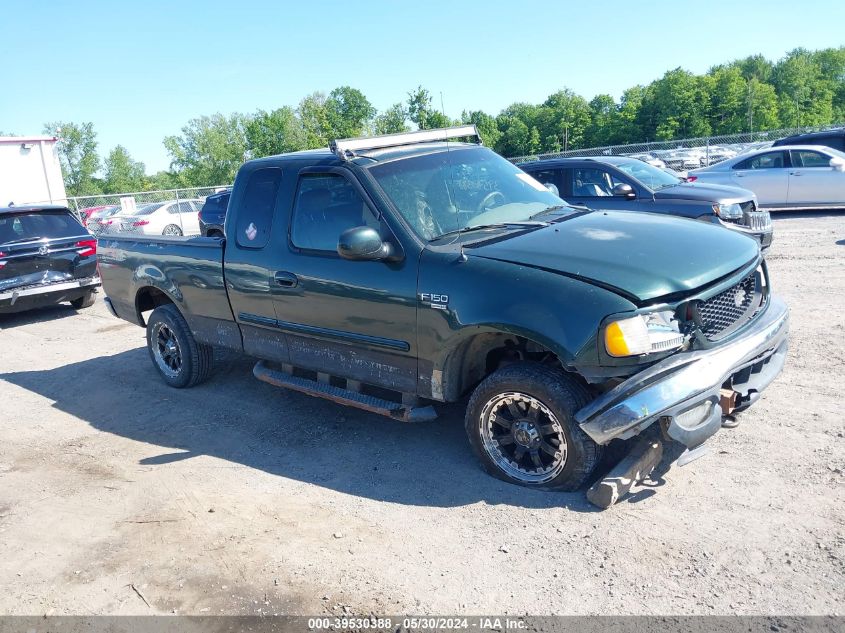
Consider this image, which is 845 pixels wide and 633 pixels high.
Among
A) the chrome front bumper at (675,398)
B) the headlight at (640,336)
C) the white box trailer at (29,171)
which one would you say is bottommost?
the chrome front bumper at (675,398)

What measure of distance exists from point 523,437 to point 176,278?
12.2ft

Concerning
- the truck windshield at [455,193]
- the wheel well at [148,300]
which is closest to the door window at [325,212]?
the truck windshield at [455,193]

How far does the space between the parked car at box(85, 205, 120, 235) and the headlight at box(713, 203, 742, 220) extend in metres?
17.8

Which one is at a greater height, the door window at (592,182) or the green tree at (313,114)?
the green tree at (313,114)

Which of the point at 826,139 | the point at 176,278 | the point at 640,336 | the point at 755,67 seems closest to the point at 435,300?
the point at 640,336

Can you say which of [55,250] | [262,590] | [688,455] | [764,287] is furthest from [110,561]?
[55,250]

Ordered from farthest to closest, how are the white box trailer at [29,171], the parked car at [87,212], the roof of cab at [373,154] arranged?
the parked car at [87,212], the white box trailer at [29,171], the roof of cab at [373,154]

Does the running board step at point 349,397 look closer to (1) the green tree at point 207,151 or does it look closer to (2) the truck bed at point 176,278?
(2) the truck bed at point 176,278

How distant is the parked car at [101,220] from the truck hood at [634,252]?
1960cm

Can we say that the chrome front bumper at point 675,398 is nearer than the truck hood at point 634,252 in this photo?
Yes

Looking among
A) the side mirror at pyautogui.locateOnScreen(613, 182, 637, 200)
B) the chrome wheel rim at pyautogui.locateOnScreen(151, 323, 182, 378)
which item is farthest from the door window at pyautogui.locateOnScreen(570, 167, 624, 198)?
the chrome wheel rim at pyautogui.locateOnScreen(151, 323, 182, 378)

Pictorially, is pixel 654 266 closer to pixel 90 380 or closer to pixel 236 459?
pixel 236 459

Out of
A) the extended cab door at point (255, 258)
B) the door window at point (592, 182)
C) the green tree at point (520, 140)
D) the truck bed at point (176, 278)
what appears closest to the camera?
the extended cab door at point (255, 258)

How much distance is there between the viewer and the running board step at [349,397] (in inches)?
178
